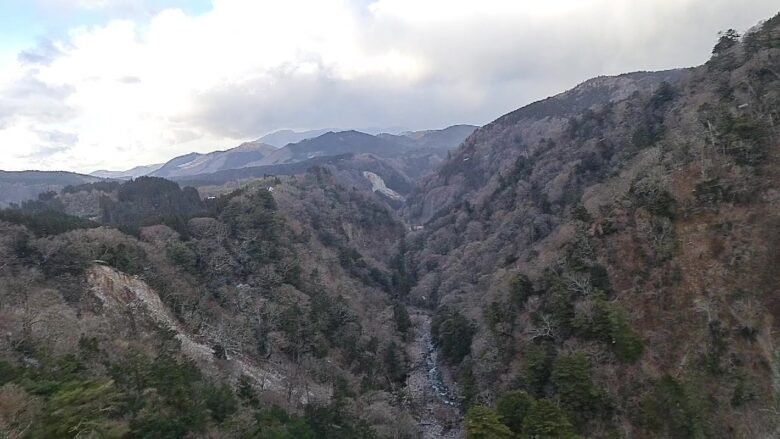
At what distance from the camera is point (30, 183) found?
15100 cm

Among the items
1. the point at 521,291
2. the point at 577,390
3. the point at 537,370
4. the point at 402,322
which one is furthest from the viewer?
the point at 402,322

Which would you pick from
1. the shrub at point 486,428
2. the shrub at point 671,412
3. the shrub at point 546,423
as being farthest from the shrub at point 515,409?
the shrub at point 671,412

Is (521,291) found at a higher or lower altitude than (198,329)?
higher

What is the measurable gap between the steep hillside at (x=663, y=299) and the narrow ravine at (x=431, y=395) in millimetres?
2077

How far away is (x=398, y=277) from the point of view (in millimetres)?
85438

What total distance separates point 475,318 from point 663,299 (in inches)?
867

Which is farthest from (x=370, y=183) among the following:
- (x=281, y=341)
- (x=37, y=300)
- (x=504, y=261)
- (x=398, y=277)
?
(x=37, y=300)

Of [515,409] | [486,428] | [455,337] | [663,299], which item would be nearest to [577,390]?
[515,409]

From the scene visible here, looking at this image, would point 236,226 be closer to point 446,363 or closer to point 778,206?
point 446,363

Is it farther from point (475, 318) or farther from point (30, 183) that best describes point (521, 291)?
point (30, 183)

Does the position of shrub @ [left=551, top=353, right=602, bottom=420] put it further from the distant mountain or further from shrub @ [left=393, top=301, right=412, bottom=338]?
the distant mountain

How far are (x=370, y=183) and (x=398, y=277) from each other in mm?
113410

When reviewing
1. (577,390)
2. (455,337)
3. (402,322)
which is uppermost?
(577,390)

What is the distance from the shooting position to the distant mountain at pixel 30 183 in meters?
133
